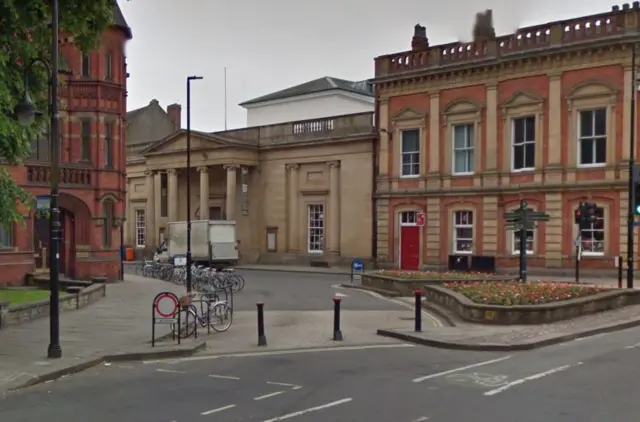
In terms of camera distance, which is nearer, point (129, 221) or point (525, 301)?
point (525, 301)

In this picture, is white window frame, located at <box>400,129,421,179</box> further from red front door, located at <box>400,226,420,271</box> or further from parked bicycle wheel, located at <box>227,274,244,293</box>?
parked bicycle wheel, located at <box>227,274,244,293</box>

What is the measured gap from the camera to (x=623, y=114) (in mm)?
33344

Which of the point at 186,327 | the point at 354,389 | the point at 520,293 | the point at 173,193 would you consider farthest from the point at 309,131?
the point at 354,389

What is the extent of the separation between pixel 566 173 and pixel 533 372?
24.8m

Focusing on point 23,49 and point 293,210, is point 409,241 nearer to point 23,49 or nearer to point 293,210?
point 293,210

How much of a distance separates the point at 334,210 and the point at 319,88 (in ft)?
55.2

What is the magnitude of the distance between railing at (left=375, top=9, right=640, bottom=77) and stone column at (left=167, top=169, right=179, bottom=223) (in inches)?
747

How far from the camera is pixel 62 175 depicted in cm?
3061

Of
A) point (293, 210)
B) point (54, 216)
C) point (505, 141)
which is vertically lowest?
point (54, 216)

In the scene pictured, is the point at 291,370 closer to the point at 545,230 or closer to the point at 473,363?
the point at 473,363

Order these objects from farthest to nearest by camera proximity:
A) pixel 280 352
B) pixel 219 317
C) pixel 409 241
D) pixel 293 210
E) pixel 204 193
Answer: pixel 204 193 < pixel 293 210 < pixel 409 241 < pixel 219 317 < pixel 280 352

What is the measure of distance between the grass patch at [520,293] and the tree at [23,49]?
11563 millimetres

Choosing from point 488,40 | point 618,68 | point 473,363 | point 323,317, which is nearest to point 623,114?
point 618,68

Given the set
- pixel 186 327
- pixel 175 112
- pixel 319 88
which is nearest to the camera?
pixel 186 327
